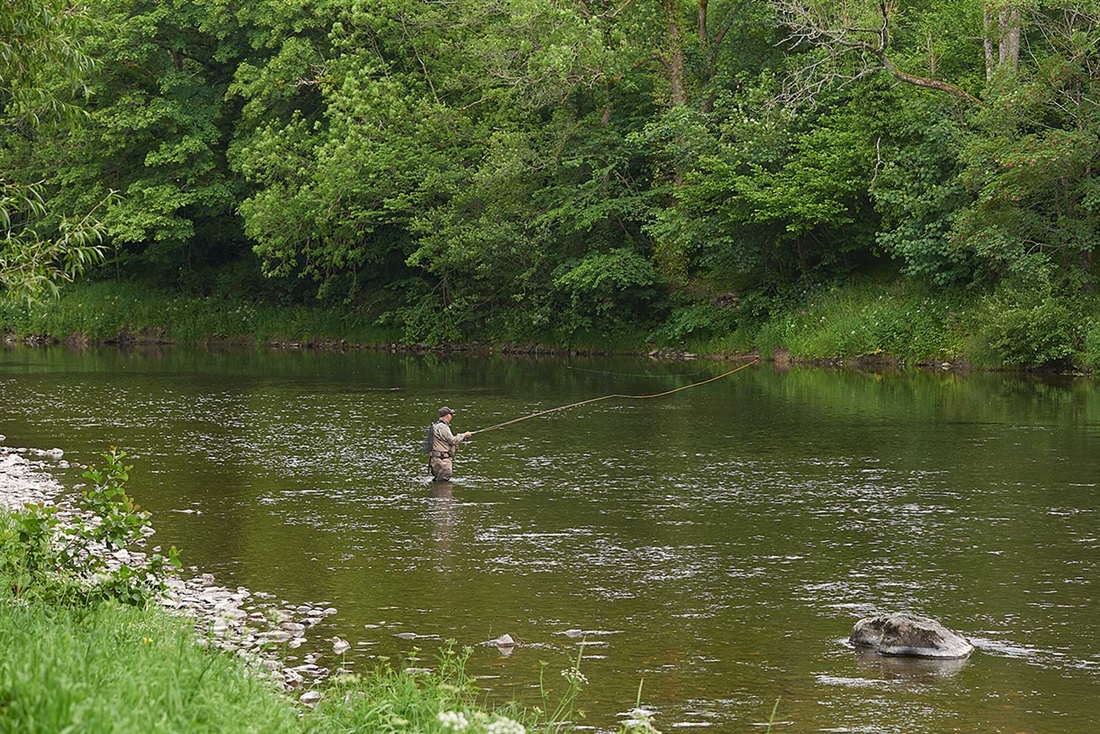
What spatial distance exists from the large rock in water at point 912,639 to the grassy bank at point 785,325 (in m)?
18.0

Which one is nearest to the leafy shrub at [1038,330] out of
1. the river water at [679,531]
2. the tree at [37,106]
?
the river water at [679,531]

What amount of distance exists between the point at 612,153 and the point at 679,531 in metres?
26.6

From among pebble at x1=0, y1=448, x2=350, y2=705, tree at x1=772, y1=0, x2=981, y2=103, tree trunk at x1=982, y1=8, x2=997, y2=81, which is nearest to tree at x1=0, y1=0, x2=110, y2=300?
pebble at x1=0, y1=448, x2=350, y2=705

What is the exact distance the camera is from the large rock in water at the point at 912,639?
996 cm

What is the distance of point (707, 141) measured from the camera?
37.6 metres

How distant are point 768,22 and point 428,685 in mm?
33082

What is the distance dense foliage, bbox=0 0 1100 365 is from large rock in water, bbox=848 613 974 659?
74.1ft

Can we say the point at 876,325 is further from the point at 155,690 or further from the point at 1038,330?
the point at 155,690

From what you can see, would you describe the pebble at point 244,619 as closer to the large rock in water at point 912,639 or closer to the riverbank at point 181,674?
the riverbank at point 181,674

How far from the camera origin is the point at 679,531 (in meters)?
14.5

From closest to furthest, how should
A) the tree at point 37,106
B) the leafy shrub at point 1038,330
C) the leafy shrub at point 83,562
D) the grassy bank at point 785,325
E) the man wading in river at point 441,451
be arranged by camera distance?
the leafy shrub at point 83,562 < the tree at point 37,106 < the man wading in river at point 441,451 < the leafy shrub at point 1038,330 < the grassy bank at point 785,325

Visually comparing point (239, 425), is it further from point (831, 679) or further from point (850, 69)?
point (850, 69)

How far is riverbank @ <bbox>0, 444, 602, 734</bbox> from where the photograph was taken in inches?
208

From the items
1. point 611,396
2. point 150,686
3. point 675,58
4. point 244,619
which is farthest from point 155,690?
point 675,58
